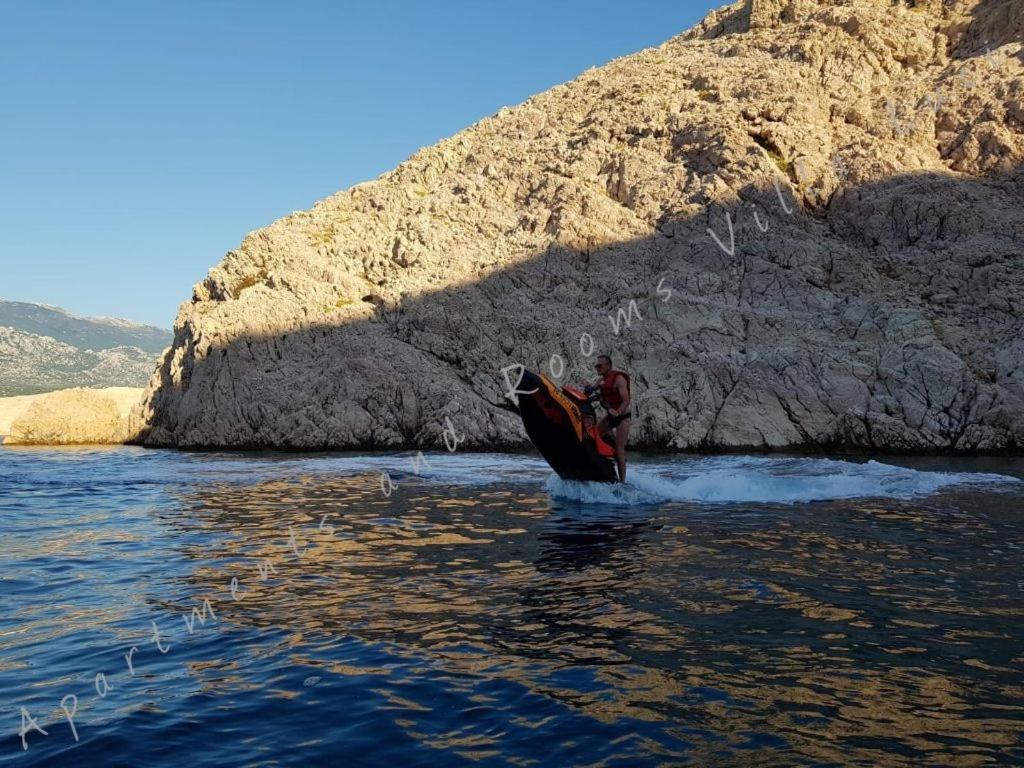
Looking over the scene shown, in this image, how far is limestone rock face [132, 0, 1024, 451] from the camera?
32.7m

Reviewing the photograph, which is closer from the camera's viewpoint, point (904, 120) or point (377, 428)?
point (377, 428)

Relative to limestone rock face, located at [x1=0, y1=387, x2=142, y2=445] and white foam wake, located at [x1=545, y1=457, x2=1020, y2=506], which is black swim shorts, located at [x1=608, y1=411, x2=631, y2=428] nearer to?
white foam wake, located at [x1=545, y1=457, x2=1020, y2=506]

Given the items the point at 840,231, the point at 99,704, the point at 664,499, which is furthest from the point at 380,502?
the point at 840,231

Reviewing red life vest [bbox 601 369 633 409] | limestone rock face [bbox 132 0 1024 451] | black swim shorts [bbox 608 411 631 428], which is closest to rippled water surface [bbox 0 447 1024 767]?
black swim shorts [bbox 608 411 631 428]

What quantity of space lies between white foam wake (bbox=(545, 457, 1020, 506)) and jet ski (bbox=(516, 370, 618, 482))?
1.76 ft

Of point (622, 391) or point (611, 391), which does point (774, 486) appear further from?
point (611, 391)

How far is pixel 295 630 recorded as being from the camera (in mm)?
7762

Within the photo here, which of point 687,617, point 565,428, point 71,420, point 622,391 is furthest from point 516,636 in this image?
point 71,420

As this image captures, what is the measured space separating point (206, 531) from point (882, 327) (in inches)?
1213

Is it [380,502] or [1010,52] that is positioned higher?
[1010,52]

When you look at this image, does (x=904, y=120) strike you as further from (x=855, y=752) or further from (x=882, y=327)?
(x=855, y=752)

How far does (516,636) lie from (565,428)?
959cm

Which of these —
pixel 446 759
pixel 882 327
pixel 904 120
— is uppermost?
pixel 904 120

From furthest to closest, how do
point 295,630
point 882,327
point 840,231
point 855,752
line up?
point 840,231, point 882,327, point 295,630, point 855,752
